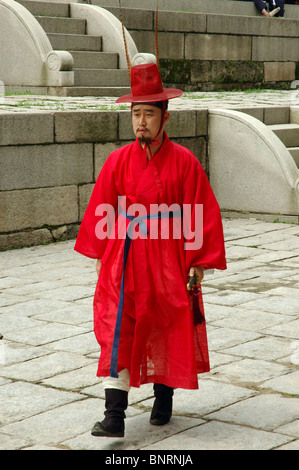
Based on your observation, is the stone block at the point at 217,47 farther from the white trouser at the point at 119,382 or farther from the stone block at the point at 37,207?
the white trouser at the point at 119,382

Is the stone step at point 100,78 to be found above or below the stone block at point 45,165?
above

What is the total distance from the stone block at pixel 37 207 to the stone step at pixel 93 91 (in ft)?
11.4

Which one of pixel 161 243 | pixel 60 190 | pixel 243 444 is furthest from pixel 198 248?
pixel 60 190

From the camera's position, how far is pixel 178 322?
3461mm

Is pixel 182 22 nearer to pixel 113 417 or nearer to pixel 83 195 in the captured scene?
pixel 83 195

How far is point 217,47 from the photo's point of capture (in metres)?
15.0

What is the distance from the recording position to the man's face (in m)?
3.49


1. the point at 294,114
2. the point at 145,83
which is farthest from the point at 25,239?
the point at 294,114

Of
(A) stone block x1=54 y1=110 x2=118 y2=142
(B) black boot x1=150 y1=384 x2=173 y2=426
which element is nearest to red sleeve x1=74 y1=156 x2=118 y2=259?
(B) black boot x1=150 y1=384 x2=173 y2=426

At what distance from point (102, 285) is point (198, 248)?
1.51ft

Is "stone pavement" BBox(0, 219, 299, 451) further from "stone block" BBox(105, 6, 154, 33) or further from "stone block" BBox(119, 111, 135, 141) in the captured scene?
"stone block" BBox(105, 6, 154, 33)

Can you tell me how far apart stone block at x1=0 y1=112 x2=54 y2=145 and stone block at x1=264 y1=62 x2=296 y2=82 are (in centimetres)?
954

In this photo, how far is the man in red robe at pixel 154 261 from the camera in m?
3.44

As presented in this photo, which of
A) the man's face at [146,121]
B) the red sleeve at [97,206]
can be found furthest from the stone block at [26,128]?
the man's face at [146,121]
